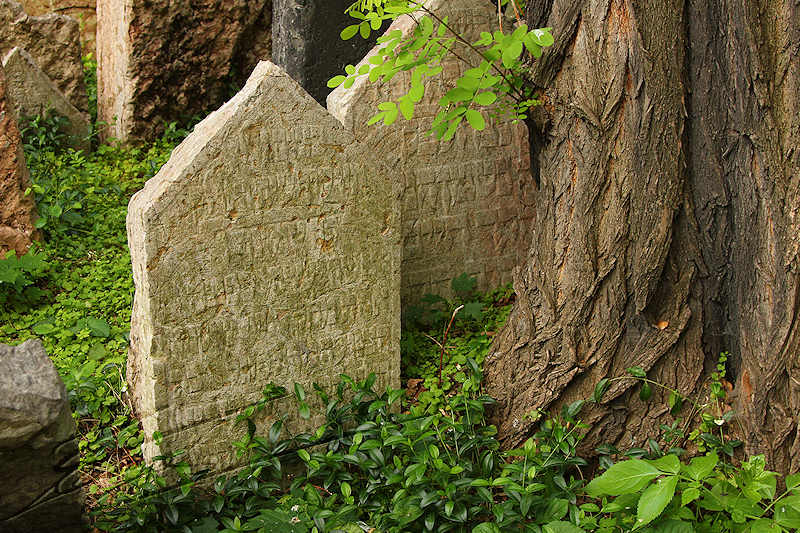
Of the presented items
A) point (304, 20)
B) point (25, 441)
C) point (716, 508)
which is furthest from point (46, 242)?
point (716, 508)

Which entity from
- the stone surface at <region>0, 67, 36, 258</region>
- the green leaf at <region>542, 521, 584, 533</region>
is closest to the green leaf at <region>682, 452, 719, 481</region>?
the green leaf at <region>542, 521, 584, 533</region>

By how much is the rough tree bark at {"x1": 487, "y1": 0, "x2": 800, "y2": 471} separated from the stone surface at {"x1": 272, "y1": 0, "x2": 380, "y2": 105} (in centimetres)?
204

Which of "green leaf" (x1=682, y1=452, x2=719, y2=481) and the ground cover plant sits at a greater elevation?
the ground cover plant

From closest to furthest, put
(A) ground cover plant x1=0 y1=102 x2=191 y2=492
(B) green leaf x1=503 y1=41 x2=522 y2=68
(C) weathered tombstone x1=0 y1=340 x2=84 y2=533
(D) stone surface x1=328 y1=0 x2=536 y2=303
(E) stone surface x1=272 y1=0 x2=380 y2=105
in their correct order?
(C) weathered tombstone x1=0 y1=340 x2=84 y2=533, (B) green leaf x1=503 y1=41 x2=522 y2=68, (A) ground cover plant x1=0 y1=102 x2=191 y2=492, (D) stone surface x1=328 y1=0 x2=536 y2=303, (E) stone surface x1=272 y1=0 x2=380 y2=105

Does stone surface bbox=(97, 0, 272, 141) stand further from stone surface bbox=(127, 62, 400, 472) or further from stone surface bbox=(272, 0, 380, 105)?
stone surface bbox=(127, 62, 400, 472)

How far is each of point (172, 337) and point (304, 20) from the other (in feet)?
8.79

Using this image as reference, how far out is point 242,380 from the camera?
11.3 ft

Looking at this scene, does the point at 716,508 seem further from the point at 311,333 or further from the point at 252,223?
the point at 252,223

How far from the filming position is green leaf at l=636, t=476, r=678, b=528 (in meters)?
2.73

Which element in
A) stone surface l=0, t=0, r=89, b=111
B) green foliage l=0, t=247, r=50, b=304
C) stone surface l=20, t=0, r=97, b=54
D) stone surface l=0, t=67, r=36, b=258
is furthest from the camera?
stone surface l=20, t=0, r=97, b=54

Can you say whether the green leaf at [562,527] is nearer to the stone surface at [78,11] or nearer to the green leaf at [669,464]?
the green leaf at [669,464]

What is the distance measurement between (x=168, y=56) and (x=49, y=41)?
3.19ft

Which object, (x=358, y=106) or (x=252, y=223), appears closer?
(x=252, y=223)

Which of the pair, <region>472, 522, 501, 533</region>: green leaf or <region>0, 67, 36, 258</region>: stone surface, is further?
<region>0, 67, 36, 258</region>: stone surface
